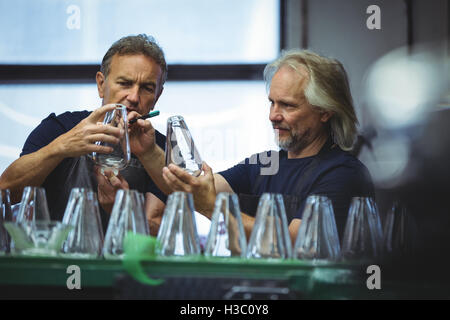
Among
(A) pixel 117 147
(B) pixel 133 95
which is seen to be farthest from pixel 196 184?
(B) pixel 133 95

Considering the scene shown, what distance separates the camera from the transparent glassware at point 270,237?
1.07m

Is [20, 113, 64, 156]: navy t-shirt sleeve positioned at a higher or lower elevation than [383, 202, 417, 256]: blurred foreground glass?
higher

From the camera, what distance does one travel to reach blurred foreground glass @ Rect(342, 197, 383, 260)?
116 centimetres

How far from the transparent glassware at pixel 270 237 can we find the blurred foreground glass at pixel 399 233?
239 millimetres

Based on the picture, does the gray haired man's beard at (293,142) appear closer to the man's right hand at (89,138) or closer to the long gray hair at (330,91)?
the long gray hair at (330,91)

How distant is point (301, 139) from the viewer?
6.99 ft

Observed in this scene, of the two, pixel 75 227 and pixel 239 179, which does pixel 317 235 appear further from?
pixel 239 179

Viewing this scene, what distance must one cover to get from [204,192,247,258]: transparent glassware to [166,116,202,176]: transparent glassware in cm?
37

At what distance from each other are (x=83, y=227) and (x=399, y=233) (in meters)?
0.65

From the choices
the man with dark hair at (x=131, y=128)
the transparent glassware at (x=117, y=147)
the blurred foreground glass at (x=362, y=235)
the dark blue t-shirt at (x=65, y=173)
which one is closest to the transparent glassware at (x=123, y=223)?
the transparent glassware at (x=117, y=147)

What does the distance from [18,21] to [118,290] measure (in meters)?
2.80

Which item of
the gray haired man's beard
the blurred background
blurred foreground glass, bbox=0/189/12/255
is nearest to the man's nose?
the gray haired man's beard

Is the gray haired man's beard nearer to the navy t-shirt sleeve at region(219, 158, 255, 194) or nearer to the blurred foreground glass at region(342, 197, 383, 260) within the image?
the navy t-shirt sleeve at region(219, 158, 255, 194)

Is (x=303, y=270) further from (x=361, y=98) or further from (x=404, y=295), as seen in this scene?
(x=361, y=98)
